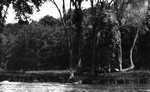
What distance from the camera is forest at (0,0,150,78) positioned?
5078 cm

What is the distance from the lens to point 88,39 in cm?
7188

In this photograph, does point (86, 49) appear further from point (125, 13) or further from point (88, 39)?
point (125, 13)

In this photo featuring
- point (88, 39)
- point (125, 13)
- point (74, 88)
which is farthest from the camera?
point (88, 39)

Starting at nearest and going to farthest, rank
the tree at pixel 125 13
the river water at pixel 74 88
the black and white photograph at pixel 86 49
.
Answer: the river water at pixel 74 88
the black and white photograph at pixel 86 49
the tree at pixel 125 13

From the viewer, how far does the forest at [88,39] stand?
5078 centimetres

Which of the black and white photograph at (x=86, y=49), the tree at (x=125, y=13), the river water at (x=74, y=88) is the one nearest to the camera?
the river water at (x=74, y=88)

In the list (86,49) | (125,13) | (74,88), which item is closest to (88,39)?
(86,49)

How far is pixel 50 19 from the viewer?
14575 cm

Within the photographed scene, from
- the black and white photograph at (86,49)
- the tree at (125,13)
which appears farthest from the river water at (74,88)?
the tree at (125,13)

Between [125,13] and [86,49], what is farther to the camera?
[86,49]

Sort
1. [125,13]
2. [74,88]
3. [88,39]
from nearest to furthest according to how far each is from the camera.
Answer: [74,88] < [125,13] < [88,39]

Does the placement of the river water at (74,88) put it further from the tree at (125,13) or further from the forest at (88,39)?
the tree at (125,13)

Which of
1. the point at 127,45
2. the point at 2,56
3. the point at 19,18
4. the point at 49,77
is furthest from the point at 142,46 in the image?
the point at 2,56

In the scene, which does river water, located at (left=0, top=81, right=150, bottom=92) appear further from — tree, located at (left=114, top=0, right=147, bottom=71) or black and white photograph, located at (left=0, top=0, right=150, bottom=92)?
tree, located at (left=114, top=0, right=147, bottom=71)
